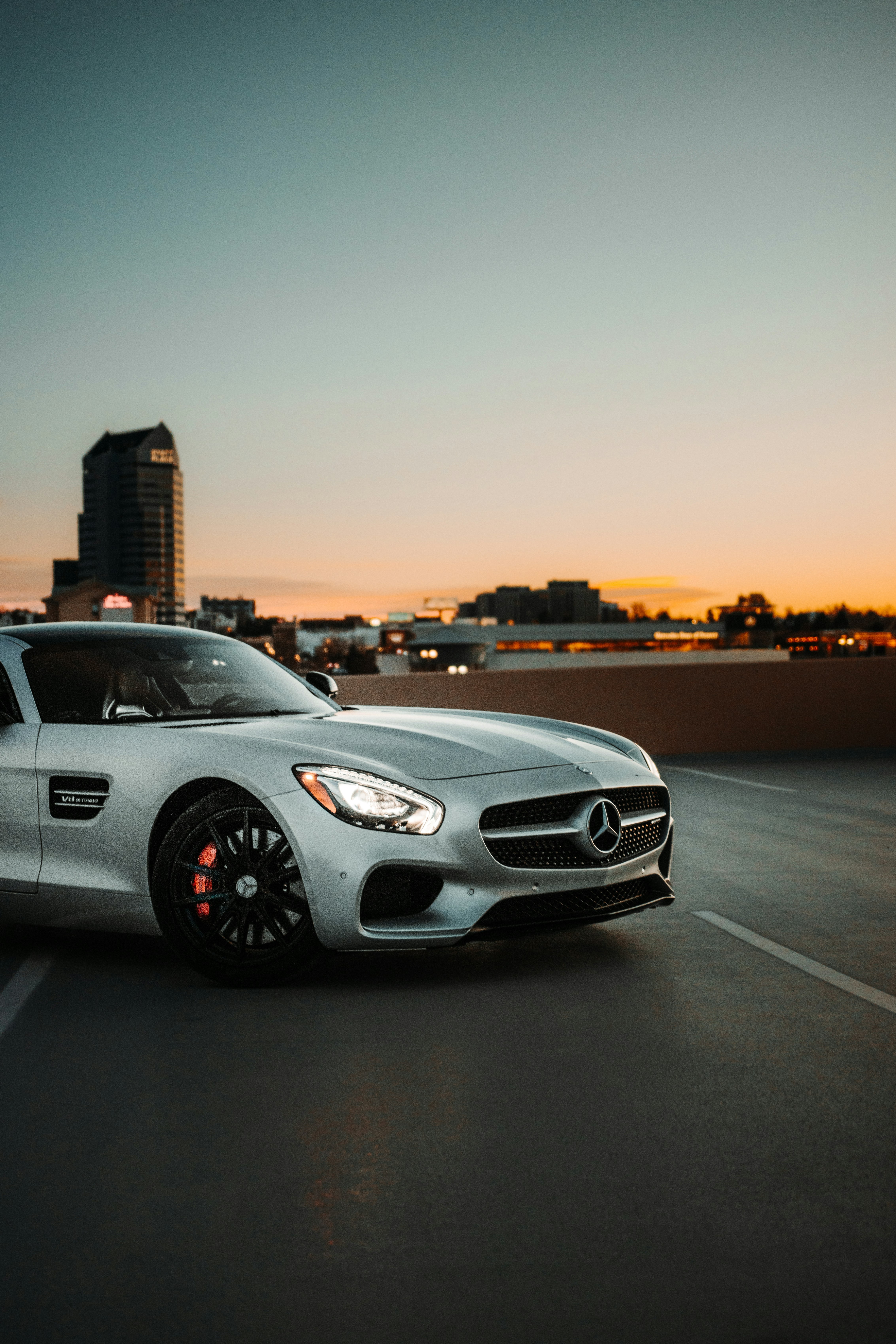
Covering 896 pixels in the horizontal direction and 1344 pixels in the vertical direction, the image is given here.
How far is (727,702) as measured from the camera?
18219 mm

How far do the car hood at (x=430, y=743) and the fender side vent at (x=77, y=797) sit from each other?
0.50m

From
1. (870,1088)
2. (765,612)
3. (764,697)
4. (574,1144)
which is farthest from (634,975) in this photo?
(765,612)

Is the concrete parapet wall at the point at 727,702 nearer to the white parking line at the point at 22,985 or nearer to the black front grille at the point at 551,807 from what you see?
the black front grille at the point at 551,807

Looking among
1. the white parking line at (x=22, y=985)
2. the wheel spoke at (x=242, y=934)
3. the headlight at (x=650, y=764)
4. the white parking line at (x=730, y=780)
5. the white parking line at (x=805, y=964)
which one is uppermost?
the headlight at (x=650, y=764)

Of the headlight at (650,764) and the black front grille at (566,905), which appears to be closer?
the black front grille at (566,905)

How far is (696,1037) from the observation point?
450cm

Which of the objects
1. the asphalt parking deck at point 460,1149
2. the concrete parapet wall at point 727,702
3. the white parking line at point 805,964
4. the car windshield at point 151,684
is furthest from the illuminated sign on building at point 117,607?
the asphalt parking deck at point 460,1149

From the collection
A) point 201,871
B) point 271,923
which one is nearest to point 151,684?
point 201,871

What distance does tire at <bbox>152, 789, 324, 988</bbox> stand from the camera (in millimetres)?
5168

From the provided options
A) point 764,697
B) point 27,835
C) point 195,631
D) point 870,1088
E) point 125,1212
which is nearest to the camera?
point 125,1212

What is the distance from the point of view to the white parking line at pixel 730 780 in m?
12.8

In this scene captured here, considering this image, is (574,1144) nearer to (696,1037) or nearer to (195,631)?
(696,1037)

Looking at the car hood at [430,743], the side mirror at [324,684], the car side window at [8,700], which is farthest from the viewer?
the side mirror at [324,684]

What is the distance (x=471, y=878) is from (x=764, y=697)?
1381 cm
